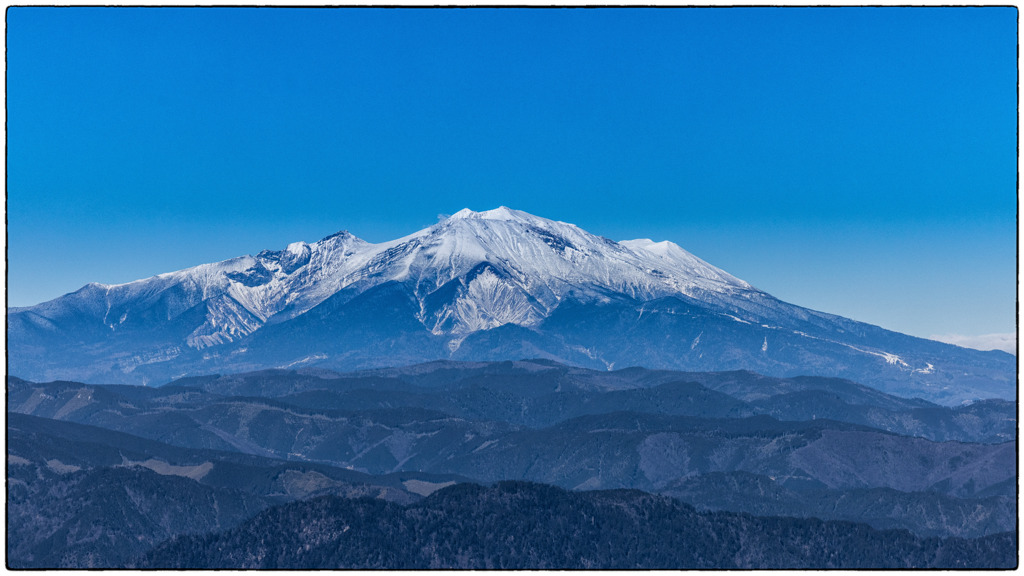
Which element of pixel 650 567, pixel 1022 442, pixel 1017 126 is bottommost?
pixel 650 567

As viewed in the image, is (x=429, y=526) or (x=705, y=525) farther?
(x=705, y=525)

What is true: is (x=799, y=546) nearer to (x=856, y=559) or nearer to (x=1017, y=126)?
(x=856, y=559)

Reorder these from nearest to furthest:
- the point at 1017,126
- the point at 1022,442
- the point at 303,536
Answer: the point at 1017,126
the point at 1022,442
the point at 303,536

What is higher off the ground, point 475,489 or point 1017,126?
point 1017,126

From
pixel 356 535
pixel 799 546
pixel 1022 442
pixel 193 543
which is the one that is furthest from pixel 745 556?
pixel 1022 442

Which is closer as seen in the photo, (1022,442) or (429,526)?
(1022,442)

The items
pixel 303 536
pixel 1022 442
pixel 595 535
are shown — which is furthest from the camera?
pixel 595 535

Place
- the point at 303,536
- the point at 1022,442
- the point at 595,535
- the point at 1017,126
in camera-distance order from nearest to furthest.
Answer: the point at 1017,126 → the point at 1022,442 → the point at 303,536 → the point at 595,535

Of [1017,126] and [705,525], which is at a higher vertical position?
[1017,126]

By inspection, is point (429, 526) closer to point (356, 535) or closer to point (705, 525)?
point (356, 535)

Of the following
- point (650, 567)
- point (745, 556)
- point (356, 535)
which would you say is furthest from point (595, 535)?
point (356, 535)
